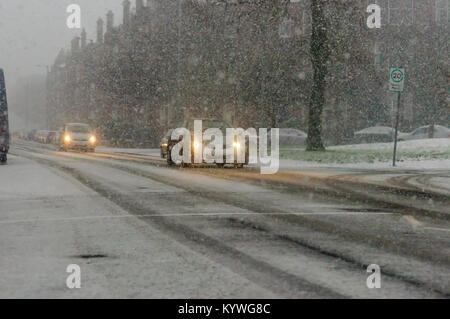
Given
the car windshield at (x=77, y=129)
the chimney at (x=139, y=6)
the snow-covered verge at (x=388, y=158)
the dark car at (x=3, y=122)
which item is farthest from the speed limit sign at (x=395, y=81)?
the chimney at (x=139, y=6)

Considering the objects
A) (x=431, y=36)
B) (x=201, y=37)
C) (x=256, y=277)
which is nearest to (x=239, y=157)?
(x=256, y=277)

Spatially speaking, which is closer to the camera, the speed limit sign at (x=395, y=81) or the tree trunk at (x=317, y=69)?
the speed limit sign at (x=395, y=81)

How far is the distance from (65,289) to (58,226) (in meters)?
3.26

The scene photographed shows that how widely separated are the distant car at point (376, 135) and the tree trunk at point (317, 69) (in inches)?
680

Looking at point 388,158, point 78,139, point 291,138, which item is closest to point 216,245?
point 388,158

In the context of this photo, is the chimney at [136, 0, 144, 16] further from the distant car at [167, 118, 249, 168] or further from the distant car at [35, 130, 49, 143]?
the distant car at [167, 118, 249, 168]

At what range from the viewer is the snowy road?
485 centimetres

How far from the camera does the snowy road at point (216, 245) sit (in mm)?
4852

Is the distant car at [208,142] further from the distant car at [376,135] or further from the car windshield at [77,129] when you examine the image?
the distant car at [376,135]

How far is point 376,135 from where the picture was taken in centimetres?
4866

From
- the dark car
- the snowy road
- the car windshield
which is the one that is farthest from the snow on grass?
the car windshield

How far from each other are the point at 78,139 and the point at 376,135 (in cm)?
2172

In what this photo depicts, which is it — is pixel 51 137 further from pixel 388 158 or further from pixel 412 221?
pixel 412 221

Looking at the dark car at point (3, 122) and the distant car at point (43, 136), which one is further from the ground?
the dark car at point (3, 122)
